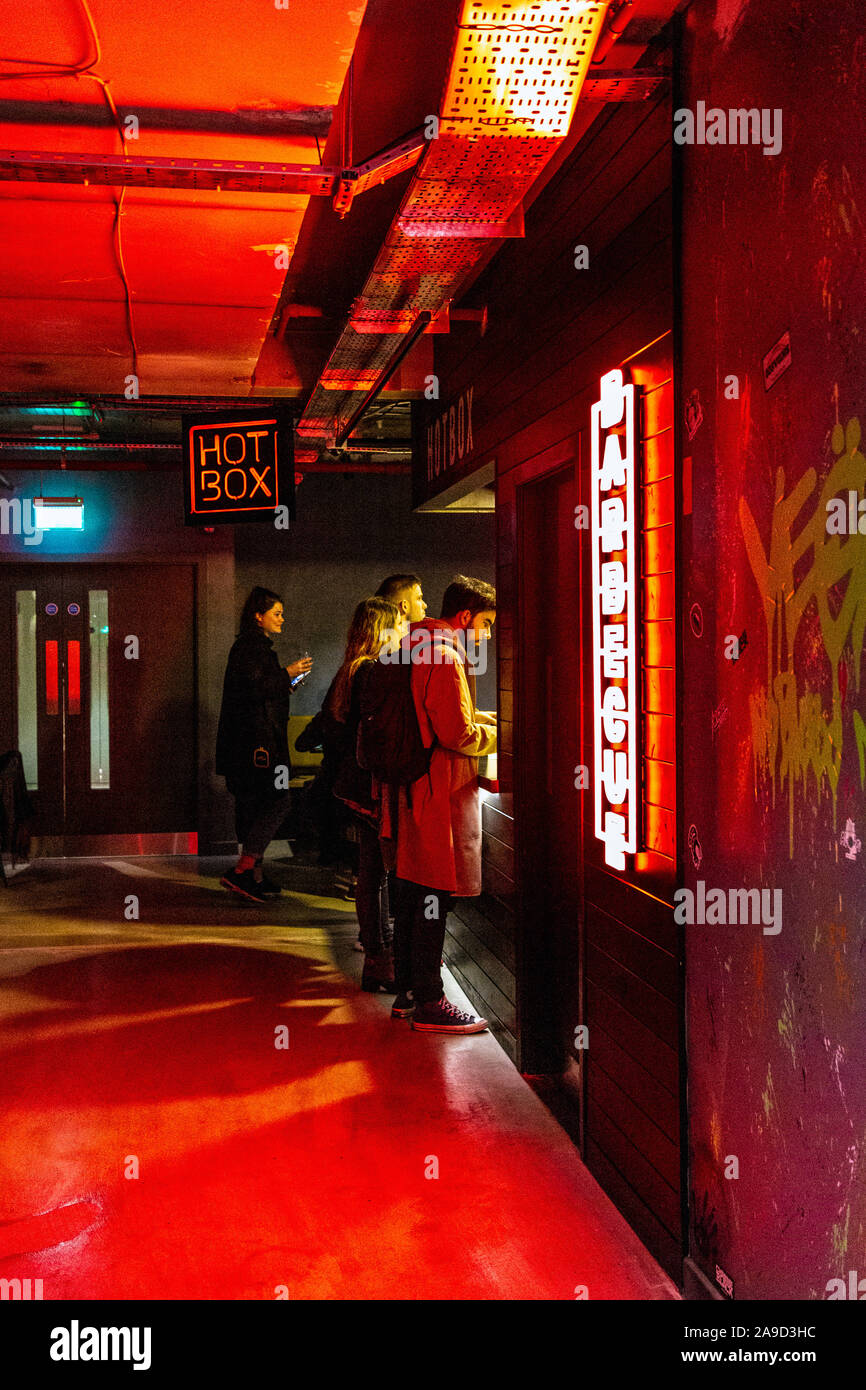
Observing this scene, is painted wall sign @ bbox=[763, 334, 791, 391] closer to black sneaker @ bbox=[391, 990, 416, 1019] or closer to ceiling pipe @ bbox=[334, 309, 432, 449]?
ceiling pipe @ bbox=[334, 309, 432, 449]

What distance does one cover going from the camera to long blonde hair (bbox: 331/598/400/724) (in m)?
4.60

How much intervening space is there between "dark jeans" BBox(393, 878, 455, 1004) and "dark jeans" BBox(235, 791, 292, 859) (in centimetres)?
234

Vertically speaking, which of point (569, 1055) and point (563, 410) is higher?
point (563, 410)

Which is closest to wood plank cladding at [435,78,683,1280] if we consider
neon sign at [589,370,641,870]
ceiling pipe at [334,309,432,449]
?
neon sign at [589,370,641,870]

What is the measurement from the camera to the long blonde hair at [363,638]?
4602 millimetres

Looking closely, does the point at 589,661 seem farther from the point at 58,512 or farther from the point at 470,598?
the point at 58,512

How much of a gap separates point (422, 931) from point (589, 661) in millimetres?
1533

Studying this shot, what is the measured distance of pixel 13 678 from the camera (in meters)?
8.11

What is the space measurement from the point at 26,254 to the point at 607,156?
2158mm

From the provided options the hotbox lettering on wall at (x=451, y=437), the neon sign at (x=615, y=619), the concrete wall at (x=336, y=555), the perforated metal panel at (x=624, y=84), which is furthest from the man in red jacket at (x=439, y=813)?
the concrete wall at (x=336, y=555)

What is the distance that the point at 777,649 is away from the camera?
2020mm
